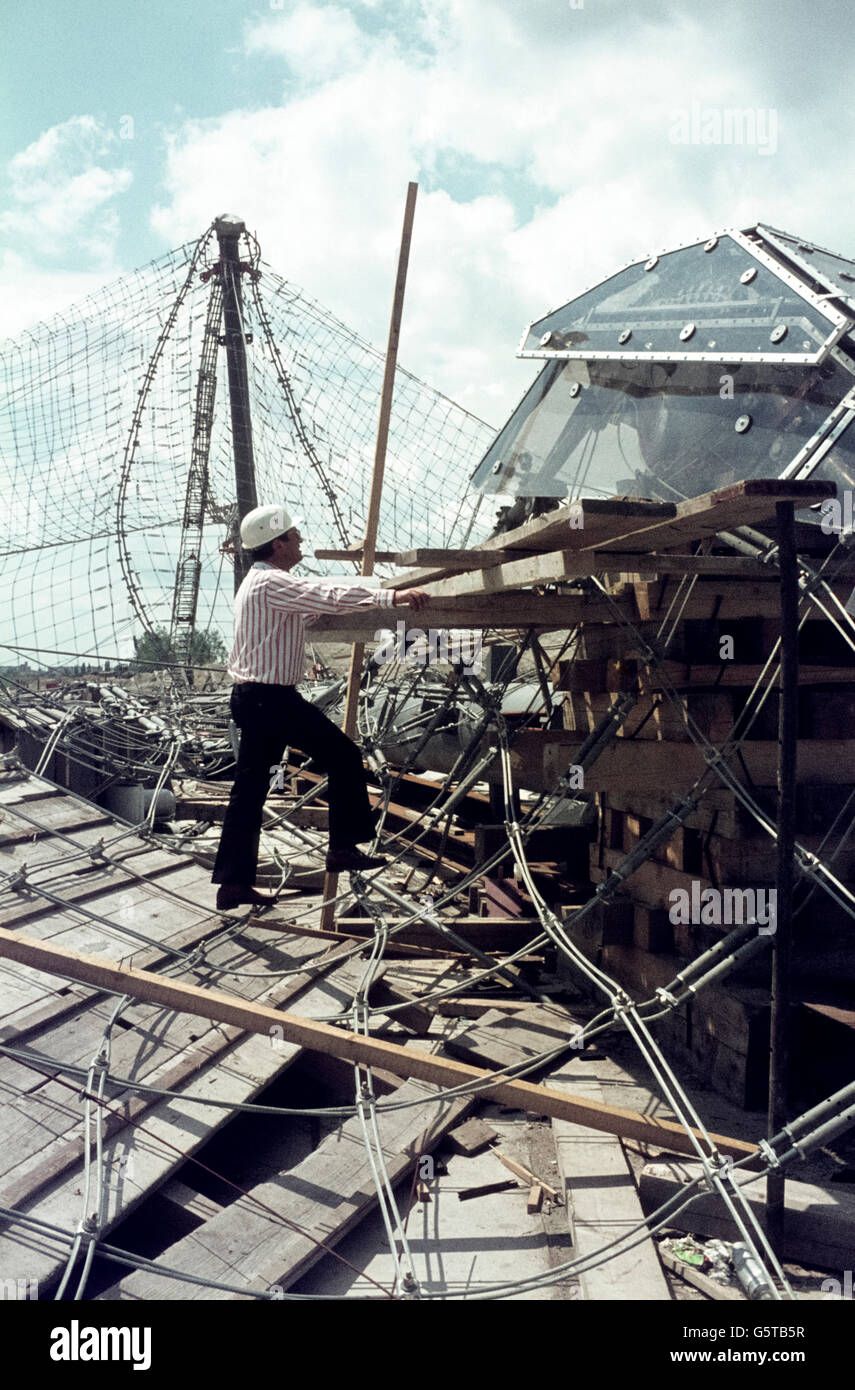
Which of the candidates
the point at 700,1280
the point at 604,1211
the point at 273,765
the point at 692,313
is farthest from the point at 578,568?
the point at 700,1280

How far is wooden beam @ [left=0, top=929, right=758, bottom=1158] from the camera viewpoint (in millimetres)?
3717

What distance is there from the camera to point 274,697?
4.50 metres

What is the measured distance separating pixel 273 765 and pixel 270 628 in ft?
2.31

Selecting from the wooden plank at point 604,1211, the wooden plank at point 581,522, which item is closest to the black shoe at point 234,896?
the wooden plank at point 604,1211

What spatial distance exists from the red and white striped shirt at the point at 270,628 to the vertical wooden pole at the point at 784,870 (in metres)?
1.93

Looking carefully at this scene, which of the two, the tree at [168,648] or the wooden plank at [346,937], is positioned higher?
the tree at [168,648]

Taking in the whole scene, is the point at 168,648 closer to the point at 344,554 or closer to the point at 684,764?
the point at 344,554

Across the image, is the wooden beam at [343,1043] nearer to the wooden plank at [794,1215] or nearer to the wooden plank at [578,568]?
the wooden plank at [794,1215]

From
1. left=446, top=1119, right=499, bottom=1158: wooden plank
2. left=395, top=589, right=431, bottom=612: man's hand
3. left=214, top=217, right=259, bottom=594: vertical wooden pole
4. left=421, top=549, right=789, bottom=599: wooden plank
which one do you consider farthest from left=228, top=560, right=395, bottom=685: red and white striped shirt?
left=214, top=217, right=259, bottom=594: vertical wooden pole

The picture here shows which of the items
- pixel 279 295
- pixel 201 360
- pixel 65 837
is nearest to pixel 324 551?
pixel 65 837

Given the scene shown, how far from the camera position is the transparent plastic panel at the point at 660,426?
4164 mm

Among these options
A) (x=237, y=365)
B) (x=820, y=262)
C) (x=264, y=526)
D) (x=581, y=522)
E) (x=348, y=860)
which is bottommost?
(x=348, y=860)

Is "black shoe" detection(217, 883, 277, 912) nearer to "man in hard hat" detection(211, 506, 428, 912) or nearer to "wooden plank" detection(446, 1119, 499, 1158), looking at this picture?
"man in hard hat" detection(211, 506, 428, 912)

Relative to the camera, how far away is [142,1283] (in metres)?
3.04
